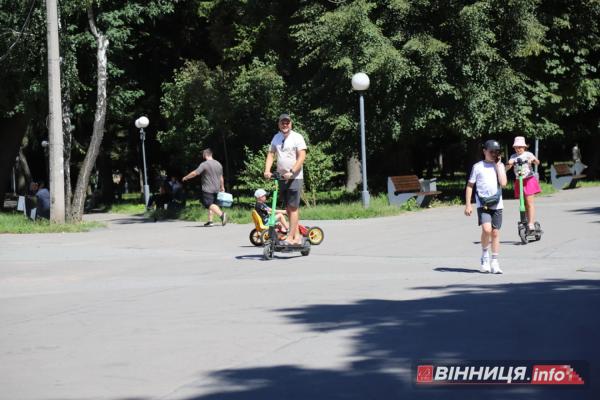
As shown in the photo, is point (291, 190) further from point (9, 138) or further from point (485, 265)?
point (9, 138)

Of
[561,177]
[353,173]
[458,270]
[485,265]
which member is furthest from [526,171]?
[353,173]

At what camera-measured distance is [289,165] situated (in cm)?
1388

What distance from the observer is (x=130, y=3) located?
32312 millimetres

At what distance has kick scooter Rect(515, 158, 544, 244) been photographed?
15.0 meters

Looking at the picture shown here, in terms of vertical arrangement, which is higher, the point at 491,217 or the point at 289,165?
the point at 289,165

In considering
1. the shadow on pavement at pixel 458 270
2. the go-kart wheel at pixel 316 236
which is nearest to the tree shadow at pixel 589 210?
the go-kart wheel at pixel 316 236

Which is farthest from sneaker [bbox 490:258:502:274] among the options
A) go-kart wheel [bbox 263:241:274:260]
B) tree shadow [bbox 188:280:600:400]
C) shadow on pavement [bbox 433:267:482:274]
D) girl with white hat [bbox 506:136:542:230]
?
girl with white hat [bbox 506:136:542:230]

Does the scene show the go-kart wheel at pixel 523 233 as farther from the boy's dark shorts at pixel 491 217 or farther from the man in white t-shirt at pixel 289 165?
the man in white t-shirt at pixel 289 165

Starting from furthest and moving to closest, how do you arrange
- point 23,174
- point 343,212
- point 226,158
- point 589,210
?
point 23,174
point 226,158
point 343,212
point 589,210

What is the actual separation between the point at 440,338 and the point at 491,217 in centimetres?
497

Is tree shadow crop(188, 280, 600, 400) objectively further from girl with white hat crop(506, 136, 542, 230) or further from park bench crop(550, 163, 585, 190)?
park bench crop(550, 163, 585, 190)

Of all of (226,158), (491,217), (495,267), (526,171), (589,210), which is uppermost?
(226,158)

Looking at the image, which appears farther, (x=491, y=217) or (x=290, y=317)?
(x=491, y=217)

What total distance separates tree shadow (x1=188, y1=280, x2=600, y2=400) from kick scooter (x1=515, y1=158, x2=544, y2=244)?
4.48 m
